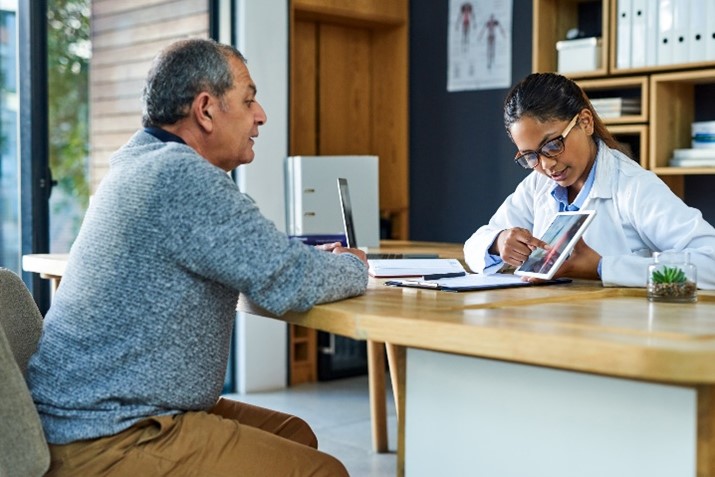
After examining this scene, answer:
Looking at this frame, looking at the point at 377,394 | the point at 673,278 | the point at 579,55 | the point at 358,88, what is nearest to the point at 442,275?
the point at 673,278

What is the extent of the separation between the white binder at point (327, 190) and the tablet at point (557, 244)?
6.27 feet

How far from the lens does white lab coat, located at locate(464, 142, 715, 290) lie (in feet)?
6.79

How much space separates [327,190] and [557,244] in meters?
2.19

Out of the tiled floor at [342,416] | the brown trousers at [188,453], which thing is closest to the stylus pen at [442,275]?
the brown trousers at [188,453]

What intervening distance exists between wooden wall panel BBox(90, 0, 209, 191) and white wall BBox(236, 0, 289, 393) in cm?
28

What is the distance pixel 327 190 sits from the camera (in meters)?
4.18

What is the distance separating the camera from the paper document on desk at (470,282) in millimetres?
1979

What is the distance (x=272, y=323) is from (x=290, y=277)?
9.66 feet

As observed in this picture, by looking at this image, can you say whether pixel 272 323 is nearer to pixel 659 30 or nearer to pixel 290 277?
pixel 659 30

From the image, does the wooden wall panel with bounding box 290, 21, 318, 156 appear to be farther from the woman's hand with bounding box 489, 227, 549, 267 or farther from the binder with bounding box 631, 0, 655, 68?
the woman's hand with bounding box 489, 227, 549, 267

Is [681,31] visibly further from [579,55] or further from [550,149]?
[550,149]

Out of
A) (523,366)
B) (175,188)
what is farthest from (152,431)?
(523,366)

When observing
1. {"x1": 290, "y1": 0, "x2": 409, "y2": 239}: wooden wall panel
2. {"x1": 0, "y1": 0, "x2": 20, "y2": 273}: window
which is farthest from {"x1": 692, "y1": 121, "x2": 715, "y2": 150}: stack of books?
{"x1": 0, "y1": 0, "x2": 20, "y2": 273}: window

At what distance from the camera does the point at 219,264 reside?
5.18 feet
